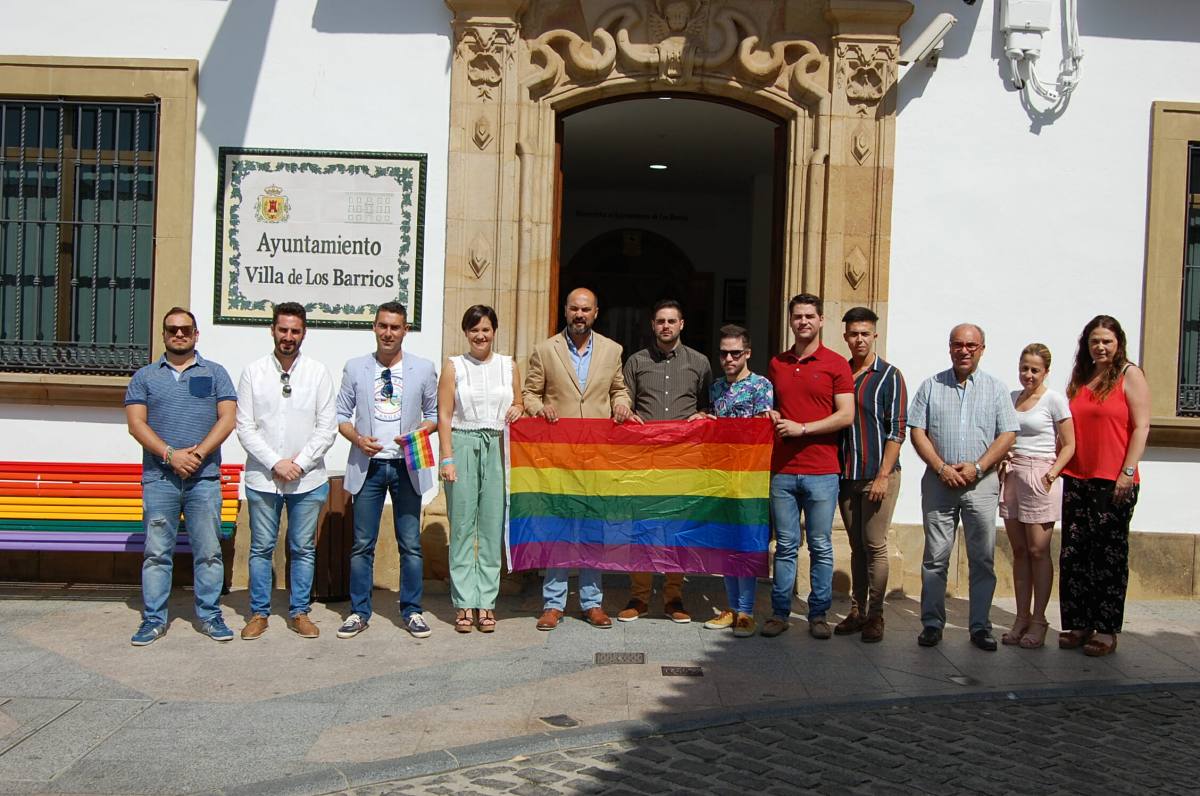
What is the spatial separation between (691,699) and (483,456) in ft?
7.02

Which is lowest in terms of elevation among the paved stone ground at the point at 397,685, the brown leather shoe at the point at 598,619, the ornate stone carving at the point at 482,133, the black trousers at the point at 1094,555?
the paved stone ground at the point at 397,685

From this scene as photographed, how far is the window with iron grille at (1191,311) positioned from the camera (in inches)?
360

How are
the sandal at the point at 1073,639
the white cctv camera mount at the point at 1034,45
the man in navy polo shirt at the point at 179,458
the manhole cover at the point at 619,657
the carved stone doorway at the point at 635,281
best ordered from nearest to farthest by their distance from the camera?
the manhole cover at the point at 619,657 < the man in navy polo shirt at the point at 179,458 < the sandal at the point at 1073,639 < the white cctv camera mount at the point at 1034,45 < the carved stone doorway at the point at 635,281

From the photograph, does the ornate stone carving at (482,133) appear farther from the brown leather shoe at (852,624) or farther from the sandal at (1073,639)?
the sandal at (1073,639)

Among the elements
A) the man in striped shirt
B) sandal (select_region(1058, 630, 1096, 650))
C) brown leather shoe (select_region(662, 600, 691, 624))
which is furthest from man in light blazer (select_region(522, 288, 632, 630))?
sandal (select_region(1058, 630, 1096, 650))

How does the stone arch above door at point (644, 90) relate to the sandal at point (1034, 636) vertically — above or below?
above

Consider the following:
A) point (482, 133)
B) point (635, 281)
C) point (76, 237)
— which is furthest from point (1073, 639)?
point (635, 281)

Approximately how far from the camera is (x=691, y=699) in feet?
19.8

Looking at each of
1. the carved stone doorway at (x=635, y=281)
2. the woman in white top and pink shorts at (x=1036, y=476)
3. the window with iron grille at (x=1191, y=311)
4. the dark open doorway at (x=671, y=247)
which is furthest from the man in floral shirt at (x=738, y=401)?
the carved stone doorway at (x=635, y=281)

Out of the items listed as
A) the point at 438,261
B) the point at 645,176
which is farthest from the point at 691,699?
the point at 645,176

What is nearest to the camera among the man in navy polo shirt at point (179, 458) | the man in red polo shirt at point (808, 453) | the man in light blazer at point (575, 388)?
the man in navy polo shirt at point (179, 458)

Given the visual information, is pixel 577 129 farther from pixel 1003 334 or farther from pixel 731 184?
pixel 1003 334

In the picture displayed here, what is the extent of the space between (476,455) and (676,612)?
5.25ft

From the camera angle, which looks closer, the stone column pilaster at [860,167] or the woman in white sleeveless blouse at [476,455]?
the woman in white sleeveless blouse at [476,455]
